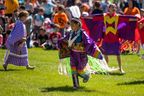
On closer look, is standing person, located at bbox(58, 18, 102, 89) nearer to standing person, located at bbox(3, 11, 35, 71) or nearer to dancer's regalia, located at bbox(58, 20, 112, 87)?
dancer's regalia, located at bbox(58, 20, 112, 87)

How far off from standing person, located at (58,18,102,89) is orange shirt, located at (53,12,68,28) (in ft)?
27.7

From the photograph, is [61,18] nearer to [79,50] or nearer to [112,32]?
[112,32]

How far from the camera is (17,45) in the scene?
12641 millimetres

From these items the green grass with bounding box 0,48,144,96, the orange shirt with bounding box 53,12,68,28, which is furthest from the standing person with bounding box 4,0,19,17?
the green grass with bounding box 0,48,144,96

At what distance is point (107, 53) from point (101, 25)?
0.70 meters

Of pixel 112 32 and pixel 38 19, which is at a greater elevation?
pixel 112 32

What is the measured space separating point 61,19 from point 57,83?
820cm

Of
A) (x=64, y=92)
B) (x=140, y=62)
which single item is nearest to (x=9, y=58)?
(x=64, y=92)

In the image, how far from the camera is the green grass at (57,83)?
9875 mm

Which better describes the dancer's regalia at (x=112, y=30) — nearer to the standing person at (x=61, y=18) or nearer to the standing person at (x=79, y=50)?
the standing person at (x=79, y=50)

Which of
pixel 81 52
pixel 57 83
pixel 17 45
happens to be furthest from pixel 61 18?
pixel 81 52

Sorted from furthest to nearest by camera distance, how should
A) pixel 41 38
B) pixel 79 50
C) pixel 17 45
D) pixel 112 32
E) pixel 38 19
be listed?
pixel 38 19 < pixel 41 38 < pixel 112 32 < pixel 17 45 < pixel 79 50

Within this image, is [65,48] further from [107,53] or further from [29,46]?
[29,46]

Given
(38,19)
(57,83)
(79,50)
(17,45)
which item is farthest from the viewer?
(38,19)
